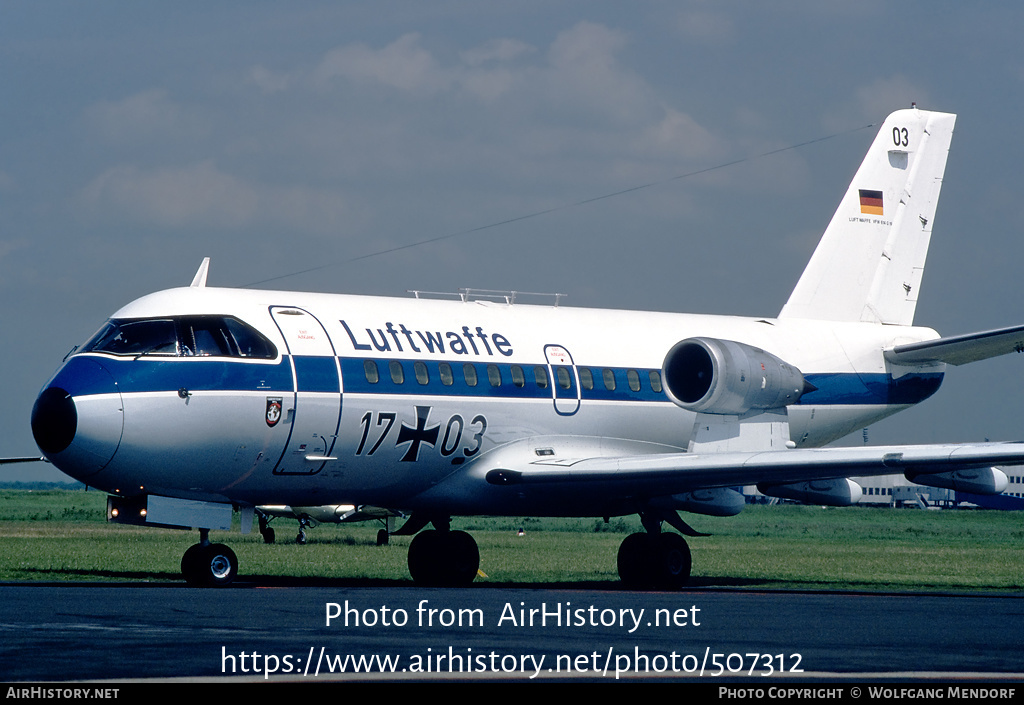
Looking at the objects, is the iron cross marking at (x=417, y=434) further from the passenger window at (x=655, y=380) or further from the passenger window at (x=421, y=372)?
the passenger window at (x=655, y=380)

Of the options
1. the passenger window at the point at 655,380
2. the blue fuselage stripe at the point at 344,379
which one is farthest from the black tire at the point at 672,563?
the passenger window at the point at 655,380

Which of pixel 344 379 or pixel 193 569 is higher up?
pixel 344 379

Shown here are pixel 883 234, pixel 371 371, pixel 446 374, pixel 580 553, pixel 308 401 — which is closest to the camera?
pixel 308 401

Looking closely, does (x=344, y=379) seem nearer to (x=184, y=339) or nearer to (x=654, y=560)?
(x=184, y=339)

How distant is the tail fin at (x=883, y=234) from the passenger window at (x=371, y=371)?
38.4ft

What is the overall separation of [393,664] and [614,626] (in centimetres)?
451

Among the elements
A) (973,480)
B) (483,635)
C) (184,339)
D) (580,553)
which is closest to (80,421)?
(184,339)

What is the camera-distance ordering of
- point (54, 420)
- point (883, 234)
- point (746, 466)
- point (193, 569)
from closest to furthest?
point (54, 420), point (193, 569), point (746, 466), point (883, 234)

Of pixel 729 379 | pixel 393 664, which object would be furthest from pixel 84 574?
pixel 393 664

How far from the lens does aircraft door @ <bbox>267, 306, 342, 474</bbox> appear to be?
23.3 metres

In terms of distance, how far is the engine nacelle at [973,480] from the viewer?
24750mm

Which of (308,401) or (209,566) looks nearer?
(209,566)

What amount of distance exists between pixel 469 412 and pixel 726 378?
442 cm

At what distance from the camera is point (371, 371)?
79.9 feet
